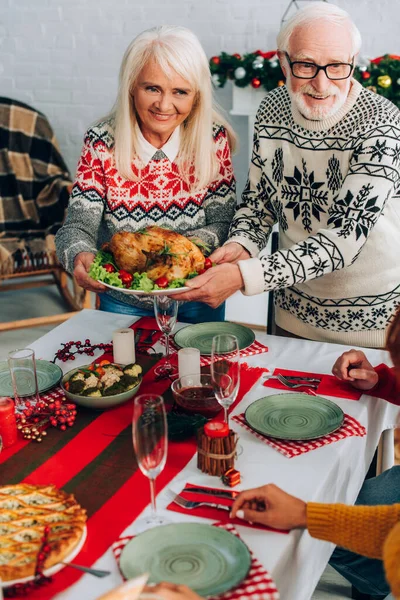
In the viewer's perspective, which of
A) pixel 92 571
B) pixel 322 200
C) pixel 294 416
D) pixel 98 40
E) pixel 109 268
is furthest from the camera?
pixel 98 40

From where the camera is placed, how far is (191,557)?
1.16 meters

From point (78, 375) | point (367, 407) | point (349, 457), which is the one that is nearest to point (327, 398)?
point (367, 407)

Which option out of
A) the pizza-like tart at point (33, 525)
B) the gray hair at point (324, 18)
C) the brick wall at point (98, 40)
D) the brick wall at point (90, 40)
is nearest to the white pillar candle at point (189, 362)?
the pizza-like tart at point (33, 525)

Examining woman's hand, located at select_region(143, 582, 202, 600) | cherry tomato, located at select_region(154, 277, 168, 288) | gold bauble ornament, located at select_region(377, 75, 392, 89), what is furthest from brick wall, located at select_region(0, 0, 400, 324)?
woman's hand, located at select_region(143, 582, 202, 600)

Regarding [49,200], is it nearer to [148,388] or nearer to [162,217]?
[162,217]

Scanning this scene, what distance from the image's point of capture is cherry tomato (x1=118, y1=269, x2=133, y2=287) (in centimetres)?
193

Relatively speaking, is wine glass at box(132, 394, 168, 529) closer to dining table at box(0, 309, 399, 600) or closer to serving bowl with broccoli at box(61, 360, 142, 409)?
dining table at box(0, 309, 399, 600)

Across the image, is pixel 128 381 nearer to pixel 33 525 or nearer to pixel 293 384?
pixel 293 384

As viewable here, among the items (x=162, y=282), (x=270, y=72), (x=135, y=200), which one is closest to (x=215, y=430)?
(x=162, y=282)

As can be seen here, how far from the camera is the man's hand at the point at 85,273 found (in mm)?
2045

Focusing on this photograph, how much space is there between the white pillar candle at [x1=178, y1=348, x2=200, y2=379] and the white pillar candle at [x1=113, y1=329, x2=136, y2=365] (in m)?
0.18

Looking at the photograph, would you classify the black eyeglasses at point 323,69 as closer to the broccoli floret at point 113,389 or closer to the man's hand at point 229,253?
the man's hand at point 229,253

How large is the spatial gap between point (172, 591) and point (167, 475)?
41 centimetres

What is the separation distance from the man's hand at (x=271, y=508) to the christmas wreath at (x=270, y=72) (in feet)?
9.16
